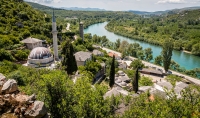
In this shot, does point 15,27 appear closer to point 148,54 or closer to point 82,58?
point 82,58

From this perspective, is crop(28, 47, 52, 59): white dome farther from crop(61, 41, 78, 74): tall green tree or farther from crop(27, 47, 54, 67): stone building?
crop(61, 41, 78, 74): tall green tree

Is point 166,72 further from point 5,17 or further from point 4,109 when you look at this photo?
point 5,17

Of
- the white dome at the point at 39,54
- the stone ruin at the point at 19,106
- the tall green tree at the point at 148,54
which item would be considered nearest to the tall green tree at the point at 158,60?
the tall green tree at the point at 148,54

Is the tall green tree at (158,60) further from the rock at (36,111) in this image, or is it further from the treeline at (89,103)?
the rock at (36,111)

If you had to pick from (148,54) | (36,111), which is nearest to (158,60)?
(148,54)

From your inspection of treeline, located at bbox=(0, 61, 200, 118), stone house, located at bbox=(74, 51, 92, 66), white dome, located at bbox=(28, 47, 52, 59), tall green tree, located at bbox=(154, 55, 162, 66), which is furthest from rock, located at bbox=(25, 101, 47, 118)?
tall green tree, located at bbox=(154, 55, 162, 66)

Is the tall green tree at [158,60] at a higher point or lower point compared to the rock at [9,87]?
lower

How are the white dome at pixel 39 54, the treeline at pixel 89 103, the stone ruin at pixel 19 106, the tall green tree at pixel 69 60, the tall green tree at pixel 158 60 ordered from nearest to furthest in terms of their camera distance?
the stone ruin at pixel 19 106
the treeline at pixel 89 103
the tall green tree at pixel 69 60
the white dome at pixel 39 54
the tall green tree at pixel 158 60

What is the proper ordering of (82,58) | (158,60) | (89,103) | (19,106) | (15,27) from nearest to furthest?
(19,106) < (89,103) < (82,58) < (15,27) < (158,60)

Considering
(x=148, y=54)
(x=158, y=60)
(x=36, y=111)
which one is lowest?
(x=158, y=60)
